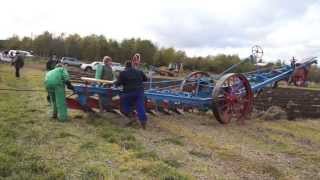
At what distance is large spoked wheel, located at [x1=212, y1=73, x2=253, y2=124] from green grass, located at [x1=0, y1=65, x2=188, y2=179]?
3088 mm

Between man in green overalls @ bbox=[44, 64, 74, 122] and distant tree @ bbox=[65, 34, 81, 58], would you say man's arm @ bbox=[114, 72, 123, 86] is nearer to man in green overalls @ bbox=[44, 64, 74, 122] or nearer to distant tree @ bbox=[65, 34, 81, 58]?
man in green overalls @ bbox=[44, 64, 74, 122]

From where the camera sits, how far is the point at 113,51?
87500mm

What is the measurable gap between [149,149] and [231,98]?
207 inches

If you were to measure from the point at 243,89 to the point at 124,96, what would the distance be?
400cm

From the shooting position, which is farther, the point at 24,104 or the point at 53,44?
the point at 53,44

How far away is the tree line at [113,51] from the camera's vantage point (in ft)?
282

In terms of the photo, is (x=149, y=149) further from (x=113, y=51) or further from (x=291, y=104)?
(x=113, y=51)

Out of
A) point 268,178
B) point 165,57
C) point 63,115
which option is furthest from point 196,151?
point 165,57

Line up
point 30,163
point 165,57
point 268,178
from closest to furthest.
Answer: point 30,163
point 268,178
point 165,57

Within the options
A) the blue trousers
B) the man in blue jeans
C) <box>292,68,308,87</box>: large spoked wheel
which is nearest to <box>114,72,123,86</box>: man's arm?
the man in blue jeans

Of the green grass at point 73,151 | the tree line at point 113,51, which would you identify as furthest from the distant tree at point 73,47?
the green grass at point 73,151

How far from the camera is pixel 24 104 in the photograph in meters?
15.5

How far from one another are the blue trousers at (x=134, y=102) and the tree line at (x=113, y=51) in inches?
2778

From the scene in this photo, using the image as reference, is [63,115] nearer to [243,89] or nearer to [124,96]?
[124,96]
